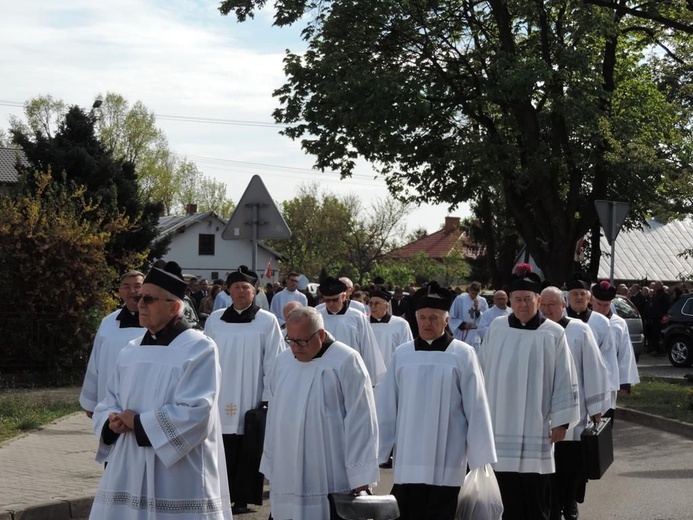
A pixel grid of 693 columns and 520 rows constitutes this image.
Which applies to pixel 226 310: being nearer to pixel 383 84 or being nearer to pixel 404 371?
pixel 404 371

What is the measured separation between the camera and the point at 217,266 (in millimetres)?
81312

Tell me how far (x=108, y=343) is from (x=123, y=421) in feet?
10.7

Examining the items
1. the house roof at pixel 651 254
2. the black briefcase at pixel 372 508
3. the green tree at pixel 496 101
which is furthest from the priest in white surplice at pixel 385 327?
the house roof at pixel 651 254

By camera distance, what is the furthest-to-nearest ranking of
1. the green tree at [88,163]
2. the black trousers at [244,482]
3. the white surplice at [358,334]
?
the green tree at [88,163] < the white surplice at [358,334] < the black trousers at [244,482]

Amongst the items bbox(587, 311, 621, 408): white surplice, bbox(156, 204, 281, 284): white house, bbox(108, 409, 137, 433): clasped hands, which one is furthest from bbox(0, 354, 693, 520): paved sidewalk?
Answer: bbox(156, 204, 281, 284): white house

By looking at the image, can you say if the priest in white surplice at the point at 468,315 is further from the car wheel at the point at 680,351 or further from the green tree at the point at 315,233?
the green tree at the point at 315,233

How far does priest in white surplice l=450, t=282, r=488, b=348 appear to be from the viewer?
21.7 metres

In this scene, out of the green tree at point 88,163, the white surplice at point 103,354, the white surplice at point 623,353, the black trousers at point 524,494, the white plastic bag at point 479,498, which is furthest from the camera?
the green tree at point 88,163

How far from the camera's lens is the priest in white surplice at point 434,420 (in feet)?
24.9

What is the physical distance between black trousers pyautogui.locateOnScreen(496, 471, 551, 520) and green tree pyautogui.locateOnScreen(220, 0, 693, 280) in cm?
1853

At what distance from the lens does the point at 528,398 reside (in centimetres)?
913

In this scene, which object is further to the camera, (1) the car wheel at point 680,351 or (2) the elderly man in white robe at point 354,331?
(1) the car wheel at point 680,351

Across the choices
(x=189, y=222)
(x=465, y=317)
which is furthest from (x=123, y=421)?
(x=189, y=222)

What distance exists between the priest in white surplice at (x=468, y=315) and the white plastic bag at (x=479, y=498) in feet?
45.9
